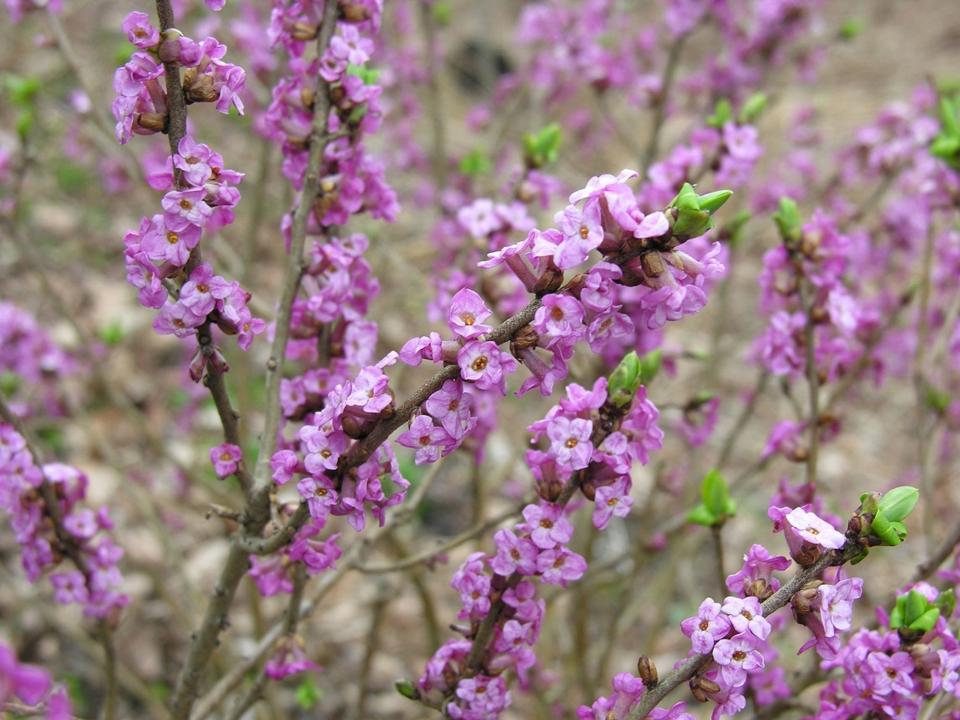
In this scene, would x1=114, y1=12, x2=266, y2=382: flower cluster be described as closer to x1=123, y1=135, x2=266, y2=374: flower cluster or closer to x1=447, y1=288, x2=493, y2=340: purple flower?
x1=123, y1=135, x2=266, y2=374: flower cluster

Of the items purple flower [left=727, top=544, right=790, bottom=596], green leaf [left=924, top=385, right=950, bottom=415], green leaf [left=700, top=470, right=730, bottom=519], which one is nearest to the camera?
purple flower [left=727, top=544, right=790, bottom=596]

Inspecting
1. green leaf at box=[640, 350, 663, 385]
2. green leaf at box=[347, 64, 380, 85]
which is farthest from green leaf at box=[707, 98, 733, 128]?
green leaf at box=[347, 64, 380, 85]

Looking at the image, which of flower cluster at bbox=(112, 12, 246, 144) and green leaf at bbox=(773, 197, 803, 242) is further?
green leaf at bbox=(773, 197, 803, 242)

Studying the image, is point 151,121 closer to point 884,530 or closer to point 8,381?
point 884,530

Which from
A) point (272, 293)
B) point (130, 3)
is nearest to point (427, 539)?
point (272, 293)

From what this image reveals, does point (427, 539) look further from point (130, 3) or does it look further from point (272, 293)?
point (130, 3)

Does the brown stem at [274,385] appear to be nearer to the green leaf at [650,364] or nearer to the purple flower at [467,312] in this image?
the purple flower at [467,312]

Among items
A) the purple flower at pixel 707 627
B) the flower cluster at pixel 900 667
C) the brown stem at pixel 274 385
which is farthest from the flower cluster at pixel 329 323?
the flower cluster at pixel 900 667
